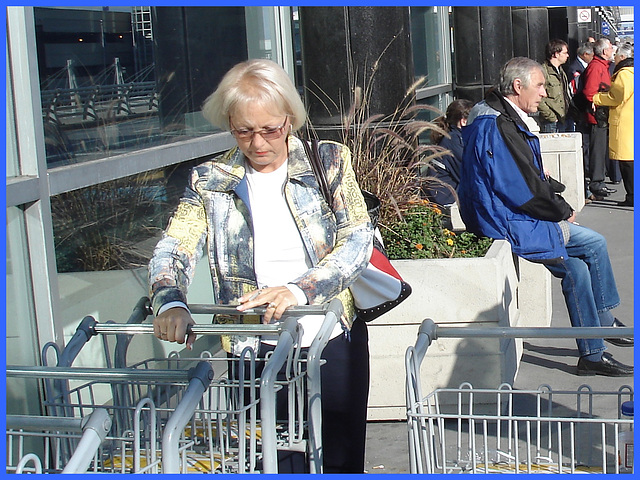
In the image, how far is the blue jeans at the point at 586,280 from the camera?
5.27 m

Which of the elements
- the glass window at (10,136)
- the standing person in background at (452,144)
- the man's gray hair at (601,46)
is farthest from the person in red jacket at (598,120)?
the glass window at (10,136)

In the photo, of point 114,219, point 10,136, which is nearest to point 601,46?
point 114,219

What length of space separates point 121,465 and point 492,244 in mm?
3112

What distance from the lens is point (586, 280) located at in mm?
5266

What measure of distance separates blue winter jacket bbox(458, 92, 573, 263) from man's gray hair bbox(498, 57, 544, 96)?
0.22 feet

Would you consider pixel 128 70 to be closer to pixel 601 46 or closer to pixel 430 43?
pixel 430 43

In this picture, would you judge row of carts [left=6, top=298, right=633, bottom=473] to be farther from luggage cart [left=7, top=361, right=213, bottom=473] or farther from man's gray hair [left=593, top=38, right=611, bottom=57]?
man's gray hair [left=593, top=38, right=611, bottom=57]

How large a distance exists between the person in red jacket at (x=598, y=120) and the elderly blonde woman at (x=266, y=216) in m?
9.71

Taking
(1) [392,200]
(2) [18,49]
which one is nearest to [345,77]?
(1) [392,200]

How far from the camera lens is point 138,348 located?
16.5 ft

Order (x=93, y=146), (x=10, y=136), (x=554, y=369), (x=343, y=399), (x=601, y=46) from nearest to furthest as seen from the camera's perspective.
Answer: (x=343, y=399)
(x=10, y=136)
(x=93, y=146)
(x=554, y=369)
(x=601, y=46)

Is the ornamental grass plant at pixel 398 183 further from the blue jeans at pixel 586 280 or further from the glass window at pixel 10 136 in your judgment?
the glass window at pixel 10 136

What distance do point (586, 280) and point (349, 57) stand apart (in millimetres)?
2304

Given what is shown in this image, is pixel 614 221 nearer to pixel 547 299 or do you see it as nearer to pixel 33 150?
pixel 547 299
